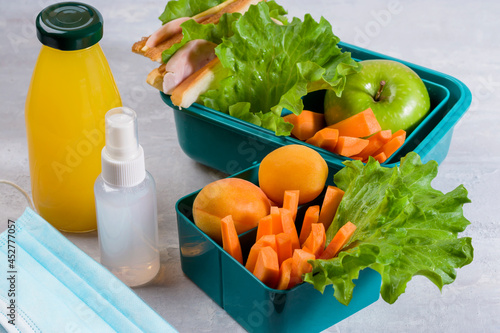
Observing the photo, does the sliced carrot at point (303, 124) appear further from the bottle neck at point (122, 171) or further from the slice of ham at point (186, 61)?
the bottle neck at point (122, 171)

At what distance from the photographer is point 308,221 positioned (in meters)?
0.98

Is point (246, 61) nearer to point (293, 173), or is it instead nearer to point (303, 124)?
point (303, 124)

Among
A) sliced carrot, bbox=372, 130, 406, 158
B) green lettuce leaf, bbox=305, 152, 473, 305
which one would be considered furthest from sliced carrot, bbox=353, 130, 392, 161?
green lettuce leaf, bbox=305, 152, 473, 305

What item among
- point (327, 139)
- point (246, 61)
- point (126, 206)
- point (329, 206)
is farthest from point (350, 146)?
point (126, 206)

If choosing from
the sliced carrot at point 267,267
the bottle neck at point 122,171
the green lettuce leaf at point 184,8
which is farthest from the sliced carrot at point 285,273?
the green lettuce leaf at point 184,8

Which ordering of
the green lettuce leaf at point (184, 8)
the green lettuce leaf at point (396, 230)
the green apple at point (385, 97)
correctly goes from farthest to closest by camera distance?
the green lettuce leaf at point (184, 8)
the green apple at point (385, 97)
the green lettuce leaf at point (396, 230)

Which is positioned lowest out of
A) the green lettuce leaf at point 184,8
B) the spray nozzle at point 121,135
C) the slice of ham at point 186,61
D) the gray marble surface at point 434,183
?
the gray marble surface at point 434,183

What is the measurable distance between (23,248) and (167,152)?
38cm

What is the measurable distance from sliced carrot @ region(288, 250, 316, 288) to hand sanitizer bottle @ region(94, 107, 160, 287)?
0.22 meters

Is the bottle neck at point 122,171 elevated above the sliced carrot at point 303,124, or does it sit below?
above

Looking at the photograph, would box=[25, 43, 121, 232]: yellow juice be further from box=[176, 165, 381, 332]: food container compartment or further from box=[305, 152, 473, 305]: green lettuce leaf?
box=[305, 152, 473, 305]: green lettuce leaf

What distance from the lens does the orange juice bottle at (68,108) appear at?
0.97 metres

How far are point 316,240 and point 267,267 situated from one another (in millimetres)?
79

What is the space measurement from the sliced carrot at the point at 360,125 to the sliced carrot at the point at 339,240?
263mm
